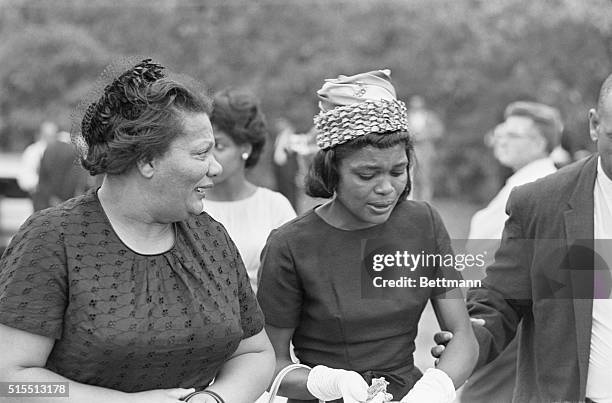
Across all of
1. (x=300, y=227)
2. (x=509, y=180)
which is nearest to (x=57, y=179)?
(x=509, y=180)

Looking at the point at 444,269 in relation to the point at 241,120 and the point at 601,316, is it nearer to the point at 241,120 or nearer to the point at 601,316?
the point at 601,316

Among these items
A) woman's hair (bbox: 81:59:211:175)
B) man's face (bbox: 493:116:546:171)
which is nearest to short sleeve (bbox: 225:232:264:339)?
woman's hair (bbox: 81:59:211:175)

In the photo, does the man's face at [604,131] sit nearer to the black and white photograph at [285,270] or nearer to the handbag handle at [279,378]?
the black and white photograph at [285,270]

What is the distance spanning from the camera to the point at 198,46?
63.1 ft

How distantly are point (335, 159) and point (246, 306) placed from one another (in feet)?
2.14

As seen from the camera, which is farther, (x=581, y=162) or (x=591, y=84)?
(x=591, y=84)

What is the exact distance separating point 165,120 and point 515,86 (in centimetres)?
1715

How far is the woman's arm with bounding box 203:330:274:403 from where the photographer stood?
2.59m

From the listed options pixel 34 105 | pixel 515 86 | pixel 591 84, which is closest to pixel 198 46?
pixel 34 105

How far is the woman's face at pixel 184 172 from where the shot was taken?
2.48m

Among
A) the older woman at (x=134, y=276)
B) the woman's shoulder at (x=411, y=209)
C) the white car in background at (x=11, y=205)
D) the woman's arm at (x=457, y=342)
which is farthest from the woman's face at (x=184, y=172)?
the white car in background at (x=11, y=205)

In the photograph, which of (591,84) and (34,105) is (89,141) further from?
(34,105)

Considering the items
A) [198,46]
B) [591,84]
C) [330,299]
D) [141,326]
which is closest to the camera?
[141,326]

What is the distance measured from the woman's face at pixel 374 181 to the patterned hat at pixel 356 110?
2.8 inches
